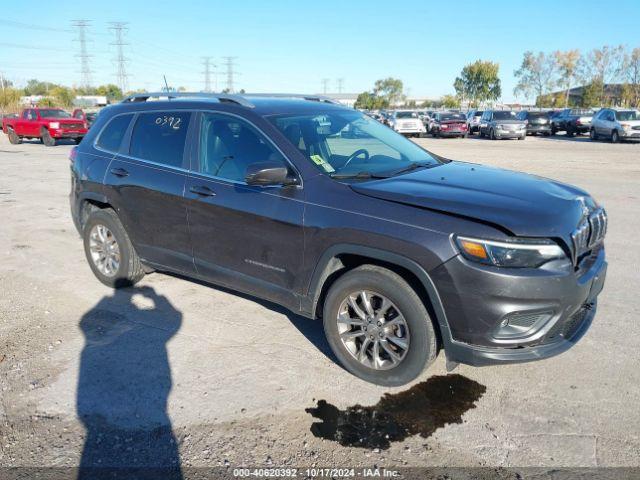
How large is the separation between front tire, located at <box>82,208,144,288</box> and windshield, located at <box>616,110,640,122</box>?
27.5 meters

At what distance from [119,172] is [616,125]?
2744 centimetres

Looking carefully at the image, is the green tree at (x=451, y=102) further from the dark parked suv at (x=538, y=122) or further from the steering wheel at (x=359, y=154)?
the steering wheel at (x=359, y=154)

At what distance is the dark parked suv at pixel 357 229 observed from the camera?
310 cm

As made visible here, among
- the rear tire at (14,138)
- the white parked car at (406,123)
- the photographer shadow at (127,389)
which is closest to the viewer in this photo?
the photographer shadow at (127,389)

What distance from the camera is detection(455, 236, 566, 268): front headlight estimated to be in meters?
3.03

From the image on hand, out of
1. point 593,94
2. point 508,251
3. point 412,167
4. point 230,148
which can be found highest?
point 593,94

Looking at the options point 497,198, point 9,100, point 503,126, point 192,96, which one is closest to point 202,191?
point 192,96

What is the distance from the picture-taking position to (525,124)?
30.8 m

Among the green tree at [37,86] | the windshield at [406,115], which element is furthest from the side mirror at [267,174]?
→ the green tree at [37,86]

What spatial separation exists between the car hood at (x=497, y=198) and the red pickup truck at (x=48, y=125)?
24.9 m

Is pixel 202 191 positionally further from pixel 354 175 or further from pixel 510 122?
pixel 510 122

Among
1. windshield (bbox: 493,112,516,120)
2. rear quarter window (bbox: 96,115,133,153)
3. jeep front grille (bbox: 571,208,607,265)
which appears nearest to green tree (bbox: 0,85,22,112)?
windshield (bbox: 493,112,516,120)

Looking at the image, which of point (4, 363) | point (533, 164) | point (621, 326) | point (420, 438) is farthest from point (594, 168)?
point (4, 363)

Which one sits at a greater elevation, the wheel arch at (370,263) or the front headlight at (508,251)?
the front headlight at (508,251)
